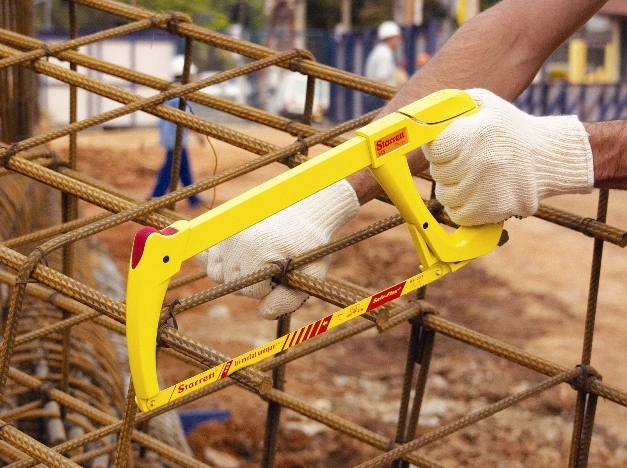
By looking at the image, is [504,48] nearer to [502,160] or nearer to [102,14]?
[502,160]

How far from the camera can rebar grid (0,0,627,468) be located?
1.65 metres

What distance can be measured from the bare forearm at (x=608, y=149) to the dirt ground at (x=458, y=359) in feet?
10.3

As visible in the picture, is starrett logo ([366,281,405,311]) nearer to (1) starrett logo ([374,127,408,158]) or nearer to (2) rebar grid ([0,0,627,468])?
(2) rebar grid ([0,0,627,468])

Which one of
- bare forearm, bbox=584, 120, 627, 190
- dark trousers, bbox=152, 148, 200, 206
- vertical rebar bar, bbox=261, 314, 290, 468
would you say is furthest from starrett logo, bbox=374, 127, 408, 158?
dark trousers, bbox=152, 148, 200, 206

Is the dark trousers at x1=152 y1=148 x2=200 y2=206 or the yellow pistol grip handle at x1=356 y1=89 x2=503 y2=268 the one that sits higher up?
the dark trousers at x1=152 y1=148 x2=200 y2=206

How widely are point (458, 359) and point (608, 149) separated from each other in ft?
16.2

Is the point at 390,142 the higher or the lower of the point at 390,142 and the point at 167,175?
the lower

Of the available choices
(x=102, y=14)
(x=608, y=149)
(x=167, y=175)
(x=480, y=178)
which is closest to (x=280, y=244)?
(x=480, y=178)

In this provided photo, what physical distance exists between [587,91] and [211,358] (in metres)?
17.1

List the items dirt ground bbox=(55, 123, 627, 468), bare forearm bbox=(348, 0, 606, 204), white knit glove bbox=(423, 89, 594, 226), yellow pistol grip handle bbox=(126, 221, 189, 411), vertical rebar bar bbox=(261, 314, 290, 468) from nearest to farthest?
yellow pistol grip handle bbox=(126, 221, 189, 411), white knit glove bbox=(423, 89, 594, 226), bare forearm bbox=(348, 0, 606, 204), vertical rebar bar bbox=(261, 314, 290, 468), dirt ground bbox=(55, 123, 627, 468)

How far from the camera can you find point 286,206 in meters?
1.40

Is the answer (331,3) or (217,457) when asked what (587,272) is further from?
(331,3)

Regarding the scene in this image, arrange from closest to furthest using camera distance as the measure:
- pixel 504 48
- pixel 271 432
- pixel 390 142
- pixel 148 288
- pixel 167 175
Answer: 1. pixel 148 288
2. pixel 390 142
3. pixel 504 48
4. pixel 271 432
5. pixel 167 175

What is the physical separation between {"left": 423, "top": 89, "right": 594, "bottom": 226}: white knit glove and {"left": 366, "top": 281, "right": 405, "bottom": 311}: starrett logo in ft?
0.61
